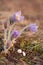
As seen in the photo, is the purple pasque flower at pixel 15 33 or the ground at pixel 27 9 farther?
the ground at pixel 27 9

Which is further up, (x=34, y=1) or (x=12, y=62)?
(x=34, y=1)

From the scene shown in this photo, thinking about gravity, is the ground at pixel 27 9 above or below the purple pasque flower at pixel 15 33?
above

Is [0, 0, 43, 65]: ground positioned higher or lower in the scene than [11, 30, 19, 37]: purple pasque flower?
higher

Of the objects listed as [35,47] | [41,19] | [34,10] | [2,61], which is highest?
[34,10]

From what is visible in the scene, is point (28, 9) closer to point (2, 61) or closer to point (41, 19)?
point (41, 19)

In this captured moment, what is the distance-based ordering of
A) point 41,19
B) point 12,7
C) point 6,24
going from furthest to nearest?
point 12,7
point 41,19
point 6,24

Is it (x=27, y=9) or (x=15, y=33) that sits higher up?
(x=27, y=9)

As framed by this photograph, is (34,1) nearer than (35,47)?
No

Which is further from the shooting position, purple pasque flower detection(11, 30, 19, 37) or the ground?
the ground

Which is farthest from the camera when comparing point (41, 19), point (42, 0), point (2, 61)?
point (42, 0)

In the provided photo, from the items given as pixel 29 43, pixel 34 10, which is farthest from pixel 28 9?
pixel 29 43

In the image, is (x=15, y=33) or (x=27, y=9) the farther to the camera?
(x=27, y=9)
